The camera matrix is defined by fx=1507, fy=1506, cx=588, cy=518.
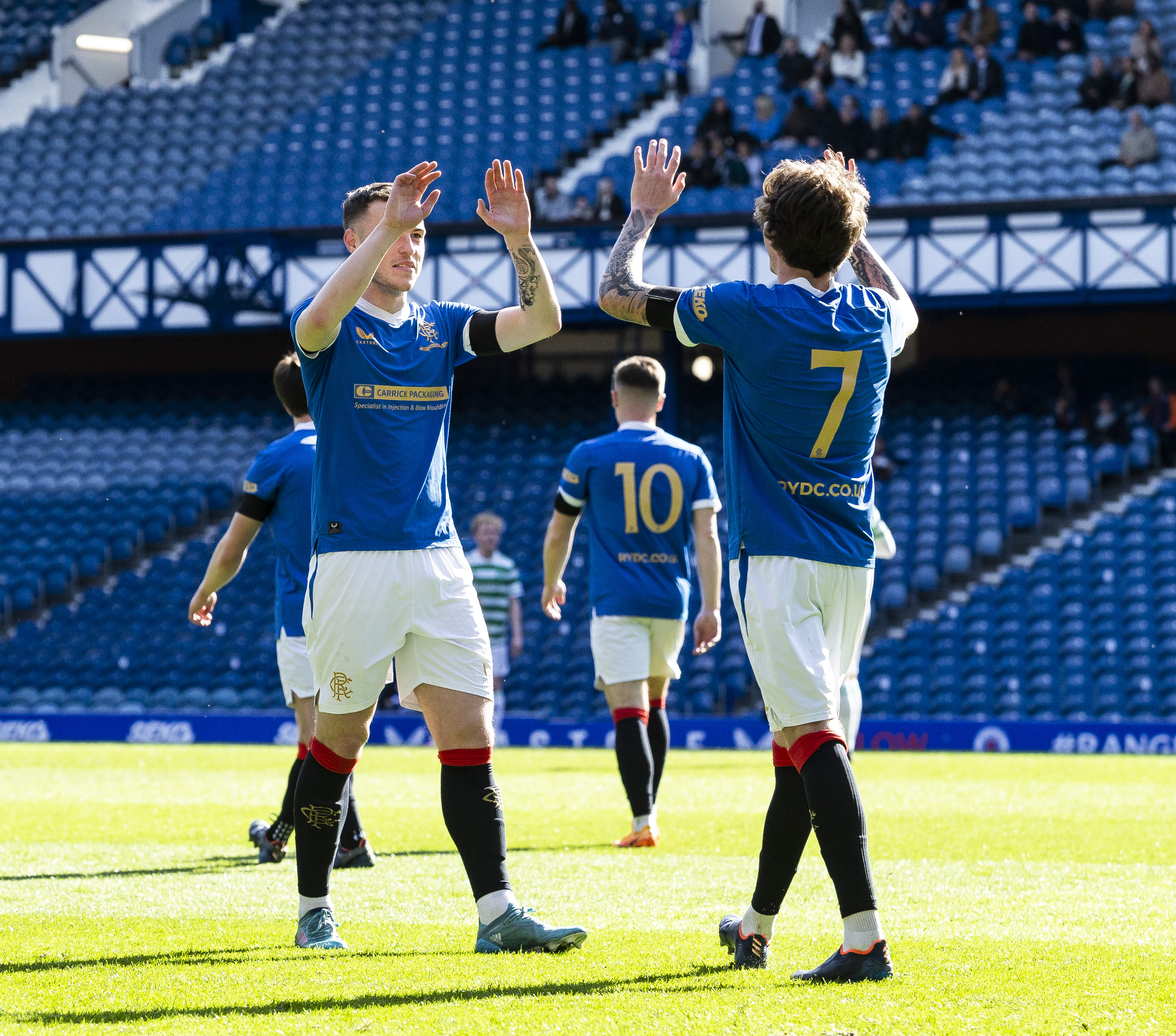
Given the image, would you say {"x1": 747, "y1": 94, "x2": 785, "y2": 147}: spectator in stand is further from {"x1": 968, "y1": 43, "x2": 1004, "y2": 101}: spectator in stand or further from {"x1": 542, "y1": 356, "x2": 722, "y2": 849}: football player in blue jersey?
{"x1": 542, "y1": 356, "x2": 722, "y2": 849}: football player in blue jersey

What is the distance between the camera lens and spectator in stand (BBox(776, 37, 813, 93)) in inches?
964

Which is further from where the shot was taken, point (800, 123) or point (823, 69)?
point (823, 69)

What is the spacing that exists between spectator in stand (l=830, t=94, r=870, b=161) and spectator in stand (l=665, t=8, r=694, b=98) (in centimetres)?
460

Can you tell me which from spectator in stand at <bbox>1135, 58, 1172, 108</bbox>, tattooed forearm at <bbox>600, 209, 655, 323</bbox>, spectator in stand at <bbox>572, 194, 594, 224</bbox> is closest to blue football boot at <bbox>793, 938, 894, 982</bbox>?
tattooed forearm at <bbox>600, 209, 655, 323</bbox>

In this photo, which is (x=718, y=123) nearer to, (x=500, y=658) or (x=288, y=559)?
(x=500, y=658)

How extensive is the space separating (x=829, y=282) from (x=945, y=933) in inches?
83.7

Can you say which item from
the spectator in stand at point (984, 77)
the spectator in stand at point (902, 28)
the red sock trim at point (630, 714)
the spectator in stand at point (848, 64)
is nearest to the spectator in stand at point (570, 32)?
the spectator in stand at point (848, 64)

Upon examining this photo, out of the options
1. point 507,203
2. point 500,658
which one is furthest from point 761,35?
point 507,203

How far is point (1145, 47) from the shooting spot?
2300 cm

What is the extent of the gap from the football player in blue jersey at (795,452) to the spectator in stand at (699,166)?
1859 centimetres

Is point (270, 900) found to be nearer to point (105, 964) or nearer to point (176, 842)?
point (105, 964)

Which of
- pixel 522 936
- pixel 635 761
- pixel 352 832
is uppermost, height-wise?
pixel 522 936

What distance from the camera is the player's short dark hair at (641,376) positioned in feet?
25.0

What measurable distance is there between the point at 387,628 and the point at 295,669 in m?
2.50
